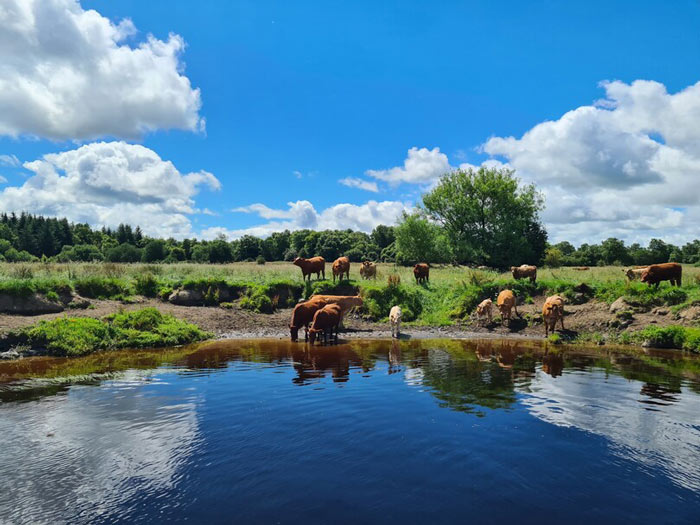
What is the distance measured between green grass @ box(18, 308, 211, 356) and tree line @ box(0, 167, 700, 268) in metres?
39.9

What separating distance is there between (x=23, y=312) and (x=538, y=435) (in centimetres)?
2320

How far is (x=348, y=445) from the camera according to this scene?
7.79 meters

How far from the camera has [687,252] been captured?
3570 inches

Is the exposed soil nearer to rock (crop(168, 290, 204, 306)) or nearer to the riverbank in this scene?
the riverbank

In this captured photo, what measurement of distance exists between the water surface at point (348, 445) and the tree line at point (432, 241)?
4218 cm

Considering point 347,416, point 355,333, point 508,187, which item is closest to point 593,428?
point 347,416

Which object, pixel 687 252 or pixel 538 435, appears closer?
pixel 538 435

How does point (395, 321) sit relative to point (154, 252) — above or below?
below

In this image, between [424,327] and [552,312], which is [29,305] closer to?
[424,327]

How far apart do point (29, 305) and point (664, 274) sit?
1355 inches

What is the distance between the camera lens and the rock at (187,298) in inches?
1029

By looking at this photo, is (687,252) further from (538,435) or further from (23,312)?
(23,312)

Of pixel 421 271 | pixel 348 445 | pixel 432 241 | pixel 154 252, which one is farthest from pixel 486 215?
pixel 154 252

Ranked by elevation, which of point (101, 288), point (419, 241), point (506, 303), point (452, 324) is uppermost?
point (419, 241)
